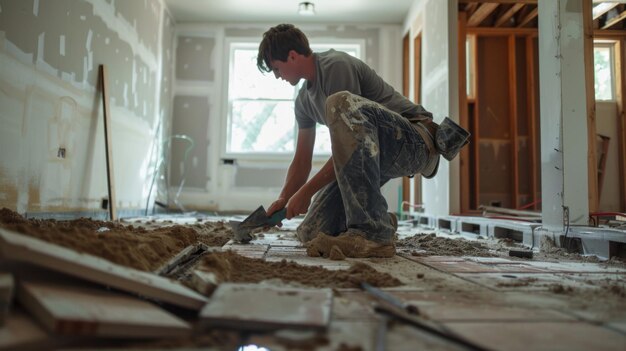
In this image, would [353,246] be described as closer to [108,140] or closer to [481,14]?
[108,140]

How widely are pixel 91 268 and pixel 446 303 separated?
80cm

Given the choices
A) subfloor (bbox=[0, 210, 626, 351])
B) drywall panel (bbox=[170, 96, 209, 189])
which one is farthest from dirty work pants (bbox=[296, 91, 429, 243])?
drywall panel (bbox=[170, 96, 209, 189])

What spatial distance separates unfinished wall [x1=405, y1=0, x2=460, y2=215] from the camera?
4.03 m

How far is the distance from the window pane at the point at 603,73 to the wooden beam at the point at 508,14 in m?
1.49

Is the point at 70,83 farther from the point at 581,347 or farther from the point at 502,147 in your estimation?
the point at 502,147

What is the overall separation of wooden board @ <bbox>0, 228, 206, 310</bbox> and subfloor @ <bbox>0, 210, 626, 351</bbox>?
6 cm

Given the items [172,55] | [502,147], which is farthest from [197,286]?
[172,55]

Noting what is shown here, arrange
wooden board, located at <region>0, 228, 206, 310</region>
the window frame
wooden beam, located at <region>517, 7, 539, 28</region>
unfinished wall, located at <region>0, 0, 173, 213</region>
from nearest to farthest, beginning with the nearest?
wooden board, located at <region>0, 228, 206, 310</region> < unfinished wall, located at <region>0, 0, 173, 213</region> < wooden beam, located at <region>517, 7, 539, 28</region> < the window frame

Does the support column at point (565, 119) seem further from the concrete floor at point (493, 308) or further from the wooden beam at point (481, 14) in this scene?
the wooden beam at point (481, 14)

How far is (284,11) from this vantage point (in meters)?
6.48

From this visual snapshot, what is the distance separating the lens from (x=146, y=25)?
5348 mm

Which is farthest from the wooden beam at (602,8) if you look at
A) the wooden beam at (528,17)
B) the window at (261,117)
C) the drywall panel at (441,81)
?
the window at (261,117)

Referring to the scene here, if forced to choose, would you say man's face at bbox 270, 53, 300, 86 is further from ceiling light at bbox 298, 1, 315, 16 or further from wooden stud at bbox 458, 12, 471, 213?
ceiling light at bbox 298, 1, 315, 16

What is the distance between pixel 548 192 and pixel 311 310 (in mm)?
1973
